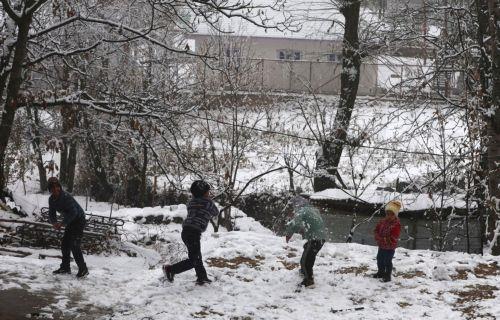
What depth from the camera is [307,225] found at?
805 cm

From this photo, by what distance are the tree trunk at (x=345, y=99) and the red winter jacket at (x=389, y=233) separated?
824cm

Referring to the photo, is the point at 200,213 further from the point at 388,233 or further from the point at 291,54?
the point at 291,54

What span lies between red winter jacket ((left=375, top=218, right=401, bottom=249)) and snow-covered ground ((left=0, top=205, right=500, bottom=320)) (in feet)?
2.12

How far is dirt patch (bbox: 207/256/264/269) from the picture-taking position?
9.38 metres

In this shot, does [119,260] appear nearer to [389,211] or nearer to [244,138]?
[389,211]

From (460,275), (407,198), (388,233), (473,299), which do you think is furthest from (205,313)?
(407,198)

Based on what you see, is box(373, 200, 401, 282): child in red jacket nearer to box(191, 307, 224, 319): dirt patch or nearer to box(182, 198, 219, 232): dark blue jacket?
box(182, 198, 219, 232): dark blue jacket

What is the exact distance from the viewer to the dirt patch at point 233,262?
369 inches

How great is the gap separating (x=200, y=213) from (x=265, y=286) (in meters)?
1.52

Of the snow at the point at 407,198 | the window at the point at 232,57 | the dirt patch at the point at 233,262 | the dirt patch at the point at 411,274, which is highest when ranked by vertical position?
the window at the point at 232,57

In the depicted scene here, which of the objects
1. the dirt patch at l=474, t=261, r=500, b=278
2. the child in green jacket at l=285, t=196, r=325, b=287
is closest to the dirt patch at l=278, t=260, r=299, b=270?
the child in green jacket at l=285, t=196, r=325, b=287

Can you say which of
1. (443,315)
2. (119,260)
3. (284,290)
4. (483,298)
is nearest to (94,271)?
(119,260)

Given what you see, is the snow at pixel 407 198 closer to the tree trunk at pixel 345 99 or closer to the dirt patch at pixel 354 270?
the tree trunk at pixel 345 99

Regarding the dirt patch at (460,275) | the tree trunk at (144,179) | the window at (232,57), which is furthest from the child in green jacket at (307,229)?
the window at (232,57)
